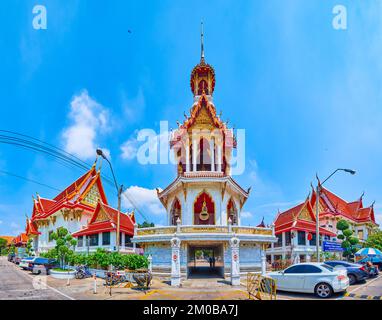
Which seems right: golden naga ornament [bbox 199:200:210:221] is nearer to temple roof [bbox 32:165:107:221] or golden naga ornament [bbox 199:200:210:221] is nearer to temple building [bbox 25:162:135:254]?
temple building [bbox 25:162:135:254]

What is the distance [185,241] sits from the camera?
2098cm

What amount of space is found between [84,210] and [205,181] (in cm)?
2075

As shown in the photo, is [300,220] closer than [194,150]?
No

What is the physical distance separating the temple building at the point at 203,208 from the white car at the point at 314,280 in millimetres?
4778

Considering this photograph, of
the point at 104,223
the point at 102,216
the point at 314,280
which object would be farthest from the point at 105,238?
the point at 314,280

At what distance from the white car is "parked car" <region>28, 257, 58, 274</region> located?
72.9 feet

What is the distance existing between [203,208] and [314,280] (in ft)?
41.1

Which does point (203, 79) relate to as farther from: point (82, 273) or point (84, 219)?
point (84, 219)

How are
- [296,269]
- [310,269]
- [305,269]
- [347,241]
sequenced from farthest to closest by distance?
1. [347,241]
2. [296,269]
3. [305,269]
4. [310,269]

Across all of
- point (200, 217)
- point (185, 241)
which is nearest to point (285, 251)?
point (200, 217)

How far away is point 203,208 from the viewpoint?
24.6 metres

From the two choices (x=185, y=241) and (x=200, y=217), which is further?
(x=200, y=217)

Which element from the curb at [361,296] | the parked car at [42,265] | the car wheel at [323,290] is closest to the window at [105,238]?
the parked car at [42,265]
